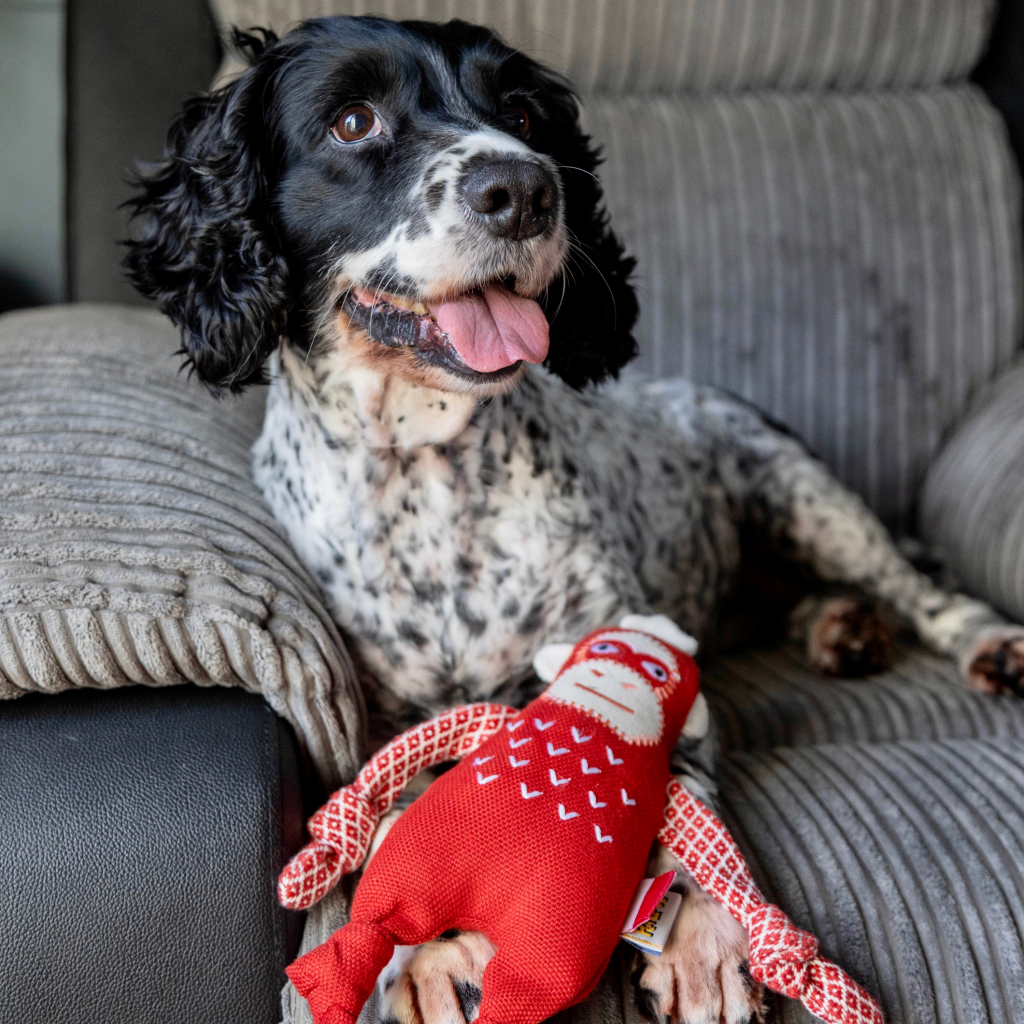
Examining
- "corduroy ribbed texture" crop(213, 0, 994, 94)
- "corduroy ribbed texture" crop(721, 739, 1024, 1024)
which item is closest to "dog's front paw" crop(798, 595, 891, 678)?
"corduroy ribbed texture" crop(721, 739, 1024, 1024)

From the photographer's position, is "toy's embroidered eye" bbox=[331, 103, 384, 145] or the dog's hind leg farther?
the dog's hind leg

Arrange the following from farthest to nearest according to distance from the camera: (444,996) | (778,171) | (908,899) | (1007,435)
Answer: (778,171) < (1007,435) < (908,899) < (444,996)

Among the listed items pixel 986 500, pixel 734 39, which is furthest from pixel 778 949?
pixel 734 39

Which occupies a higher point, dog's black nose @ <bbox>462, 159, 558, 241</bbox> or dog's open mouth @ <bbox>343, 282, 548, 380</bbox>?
dog's black nose @ <bbox>462, 159, 558, 241</bbox>

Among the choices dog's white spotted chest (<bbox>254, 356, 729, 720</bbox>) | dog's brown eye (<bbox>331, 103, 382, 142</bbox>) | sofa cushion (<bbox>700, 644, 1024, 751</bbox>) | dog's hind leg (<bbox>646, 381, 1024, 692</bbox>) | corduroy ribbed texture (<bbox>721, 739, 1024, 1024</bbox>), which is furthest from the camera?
dog's hind leg (<bbox>646, 381, 1024, 692</bbox>)

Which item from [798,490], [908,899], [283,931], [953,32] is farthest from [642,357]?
[283,931]

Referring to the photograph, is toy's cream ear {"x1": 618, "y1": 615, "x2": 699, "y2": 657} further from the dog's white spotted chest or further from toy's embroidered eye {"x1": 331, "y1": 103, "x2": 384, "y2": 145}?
toy's embroidered eye {"x1": 331, "y1": 103, "x2": 384, "y2": 145}

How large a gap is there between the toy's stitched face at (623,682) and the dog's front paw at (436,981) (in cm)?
24

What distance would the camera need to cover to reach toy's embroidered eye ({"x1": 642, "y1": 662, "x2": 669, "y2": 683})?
3.33ft

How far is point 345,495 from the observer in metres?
1.28

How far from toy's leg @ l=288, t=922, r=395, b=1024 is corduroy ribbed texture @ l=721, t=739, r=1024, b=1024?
38cm

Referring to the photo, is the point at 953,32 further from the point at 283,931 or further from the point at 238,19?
the point at 283,931

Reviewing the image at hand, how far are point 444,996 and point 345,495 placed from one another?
0.64 m

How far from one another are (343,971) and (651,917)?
11.1 inches
